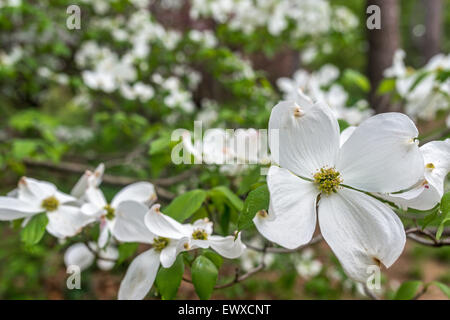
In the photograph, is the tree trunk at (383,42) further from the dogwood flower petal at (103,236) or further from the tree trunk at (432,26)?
the tree trunk at (432,26)

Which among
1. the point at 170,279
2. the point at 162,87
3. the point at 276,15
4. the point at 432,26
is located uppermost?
the point at 432,26

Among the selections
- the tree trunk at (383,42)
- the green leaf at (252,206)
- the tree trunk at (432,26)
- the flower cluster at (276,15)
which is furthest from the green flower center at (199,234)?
the tree trunk at (432,26)

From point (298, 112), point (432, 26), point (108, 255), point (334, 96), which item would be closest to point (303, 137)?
point (298, 112)

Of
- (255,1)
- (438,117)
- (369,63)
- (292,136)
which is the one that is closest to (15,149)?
(292,136)

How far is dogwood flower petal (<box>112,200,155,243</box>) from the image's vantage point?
562 millimetres

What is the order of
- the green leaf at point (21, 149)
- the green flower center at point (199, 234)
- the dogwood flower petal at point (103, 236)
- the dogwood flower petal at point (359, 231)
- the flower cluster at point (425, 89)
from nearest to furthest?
the dogwood flower petal at point (359, 231) → the green flower center at point (199, 234) → the dogwood flower petal at point (103, 236) → the flower cluster at point (425, 89) → the green leaf at point (21, 149)

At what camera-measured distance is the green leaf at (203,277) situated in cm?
48

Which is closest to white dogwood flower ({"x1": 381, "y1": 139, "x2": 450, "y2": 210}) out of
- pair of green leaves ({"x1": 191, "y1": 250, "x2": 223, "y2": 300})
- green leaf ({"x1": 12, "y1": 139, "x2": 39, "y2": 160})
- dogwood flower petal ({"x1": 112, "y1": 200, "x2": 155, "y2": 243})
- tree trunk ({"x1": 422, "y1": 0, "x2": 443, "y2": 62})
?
pair of green leaves ({"x1": 191, "y1": 250, "x2": 223, "y2": 300})

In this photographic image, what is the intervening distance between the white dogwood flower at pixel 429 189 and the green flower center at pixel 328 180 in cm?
6

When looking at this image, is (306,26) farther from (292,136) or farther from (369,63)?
(292,136)

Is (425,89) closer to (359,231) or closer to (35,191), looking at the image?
(359,231)

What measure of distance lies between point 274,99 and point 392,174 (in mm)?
1356

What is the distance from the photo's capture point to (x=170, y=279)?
504 mm

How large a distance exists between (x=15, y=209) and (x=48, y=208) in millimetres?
54
